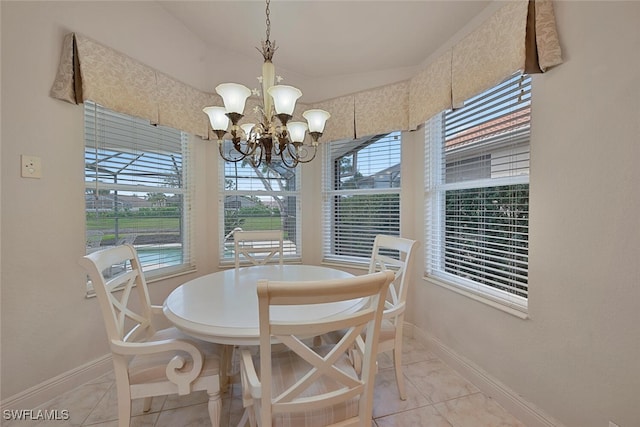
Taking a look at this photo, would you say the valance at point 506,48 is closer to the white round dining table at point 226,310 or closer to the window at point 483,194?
the window at point 483,194

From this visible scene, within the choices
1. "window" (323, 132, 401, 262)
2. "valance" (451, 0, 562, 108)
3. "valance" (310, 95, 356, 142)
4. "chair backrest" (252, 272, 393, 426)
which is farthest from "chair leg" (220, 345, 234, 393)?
"valance" (451, 0, 562, 108)

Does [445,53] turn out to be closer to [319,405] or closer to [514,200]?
[514,200]

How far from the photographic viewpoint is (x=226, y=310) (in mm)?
1241

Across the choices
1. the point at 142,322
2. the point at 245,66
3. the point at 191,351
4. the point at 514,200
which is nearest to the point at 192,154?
the point at 245,66

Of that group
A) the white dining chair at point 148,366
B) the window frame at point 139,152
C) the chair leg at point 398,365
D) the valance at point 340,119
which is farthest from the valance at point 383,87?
the chair leg at point 398,365

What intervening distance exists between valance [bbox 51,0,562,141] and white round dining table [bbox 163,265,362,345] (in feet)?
4.79

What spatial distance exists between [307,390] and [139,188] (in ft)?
6.74

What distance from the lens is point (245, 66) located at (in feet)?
8.95

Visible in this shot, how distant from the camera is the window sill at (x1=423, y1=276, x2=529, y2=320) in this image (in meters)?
1.56

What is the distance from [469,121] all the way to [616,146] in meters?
0.98

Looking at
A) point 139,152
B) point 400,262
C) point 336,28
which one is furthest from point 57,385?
point 336,28

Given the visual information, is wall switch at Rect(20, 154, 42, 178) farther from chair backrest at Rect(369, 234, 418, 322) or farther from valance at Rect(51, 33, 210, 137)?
chair backrest at Rect(369, 234, 418, 322)

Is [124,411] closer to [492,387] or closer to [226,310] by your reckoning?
[226,310]

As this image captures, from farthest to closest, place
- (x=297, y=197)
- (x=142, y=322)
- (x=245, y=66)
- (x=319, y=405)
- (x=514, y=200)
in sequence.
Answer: (x=297, y=197), (x=245, y=66), (x=514, y=200), (x=142, y=322), (x=319, y=405)
